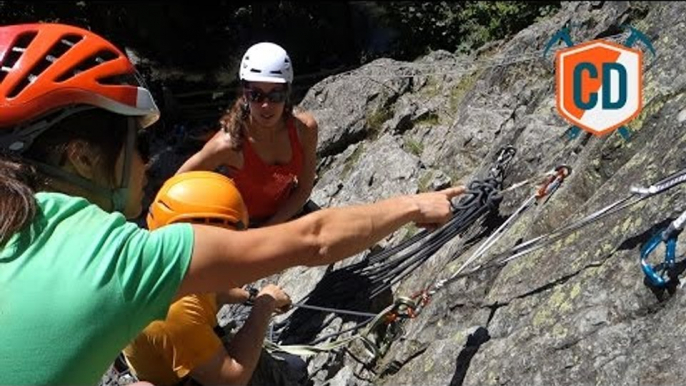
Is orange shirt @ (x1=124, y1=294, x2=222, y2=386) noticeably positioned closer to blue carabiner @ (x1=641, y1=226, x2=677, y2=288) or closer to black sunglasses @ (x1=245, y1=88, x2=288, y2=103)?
blue carabiner @ (x1=641, y1=226, x2=677, y2=288)

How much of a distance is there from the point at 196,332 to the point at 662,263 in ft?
5.68

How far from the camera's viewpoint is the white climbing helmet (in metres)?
5.27

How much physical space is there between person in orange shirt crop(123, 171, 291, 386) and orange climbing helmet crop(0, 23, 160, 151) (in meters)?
1.25

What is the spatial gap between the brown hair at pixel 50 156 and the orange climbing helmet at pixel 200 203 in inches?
52.4

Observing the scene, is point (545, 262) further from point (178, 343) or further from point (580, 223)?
point (178, 343)

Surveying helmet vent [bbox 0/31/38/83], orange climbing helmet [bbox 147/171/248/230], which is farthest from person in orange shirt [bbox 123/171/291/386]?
helmet vent [bbox 0/31/38/83]

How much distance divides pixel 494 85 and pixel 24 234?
5.89 metres

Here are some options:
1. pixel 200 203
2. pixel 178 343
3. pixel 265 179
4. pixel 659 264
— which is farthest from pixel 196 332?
pixel 265 179

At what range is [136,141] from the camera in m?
2.24

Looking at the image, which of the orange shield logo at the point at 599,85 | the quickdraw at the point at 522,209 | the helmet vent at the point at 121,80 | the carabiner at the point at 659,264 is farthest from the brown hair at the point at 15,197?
the orange shield logo at the point at 599,85

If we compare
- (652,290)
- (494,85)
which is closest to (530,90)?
(494,85)

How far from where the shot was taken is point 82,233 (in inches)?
73.4

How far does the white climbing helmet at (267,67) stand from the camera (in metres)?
5.27

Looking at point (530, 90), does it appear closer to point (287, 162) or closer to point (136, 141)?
point (287, 162)
